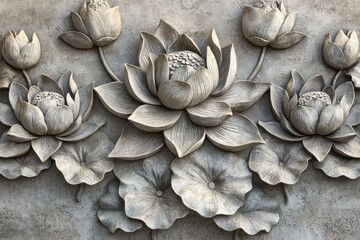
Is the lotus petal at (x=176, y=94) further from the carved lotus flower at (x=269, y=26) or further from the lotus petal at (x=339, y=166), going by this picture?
the lotus petal at (x=339, y=166)

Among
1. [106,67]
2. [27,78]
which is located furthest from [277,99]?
[27,78]

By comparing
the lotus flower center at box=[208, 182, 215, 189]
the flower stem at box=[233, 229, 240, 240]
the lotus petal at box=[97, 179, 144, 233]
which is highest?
the lotus flower center at box=[208, 182, 215, 189]

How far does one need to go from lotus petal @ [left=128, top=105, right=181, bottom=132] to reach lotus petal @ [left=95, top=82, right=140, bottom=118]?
39mm

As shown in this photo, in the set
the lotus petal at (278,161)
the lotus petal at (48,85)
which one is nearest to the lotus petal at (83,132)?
the lotus petal at (48,85)

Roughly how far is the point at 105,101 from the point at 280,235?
24.9 inches

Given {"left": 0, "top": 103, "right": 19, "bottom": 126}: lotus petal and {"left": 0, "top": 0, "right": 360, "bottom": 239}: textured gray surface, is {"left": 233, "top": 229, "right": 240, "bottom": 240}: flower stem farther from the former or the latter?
{"left": 0, "top": 103, "right": 19, "bottom": 126}: lotus petal

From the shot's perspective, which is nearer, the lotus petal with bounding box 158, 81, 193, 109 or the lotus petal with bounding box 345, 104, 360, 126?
the lotus petal with bounding box 158, 81, 193, 109

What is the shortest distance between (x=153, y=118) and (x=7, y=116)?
42cm

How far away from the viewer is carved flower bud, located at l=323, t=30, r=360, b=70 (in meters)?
1.58

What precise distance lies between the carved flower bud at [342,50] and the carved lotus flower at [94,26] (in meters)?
0.62

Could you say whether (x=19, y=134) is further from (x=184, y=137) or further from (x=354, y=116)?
(x=354, y=116)

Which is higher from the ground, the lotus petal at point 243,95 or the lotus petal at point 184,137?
the lotus petal at point 243,95

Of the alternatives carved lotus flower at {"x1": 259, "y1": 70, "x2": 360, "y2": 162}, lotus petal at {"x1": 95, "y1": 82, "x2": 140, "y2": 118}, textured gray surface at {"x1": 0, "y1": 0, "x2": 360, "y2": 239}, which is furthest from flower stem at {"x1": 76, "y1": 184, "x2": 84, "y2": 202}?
carved lotus flower at {"x1": 259, "y1": 70, "x2": 360, "y2": 162}

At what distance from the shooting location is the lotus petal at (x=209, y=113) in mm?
1493
